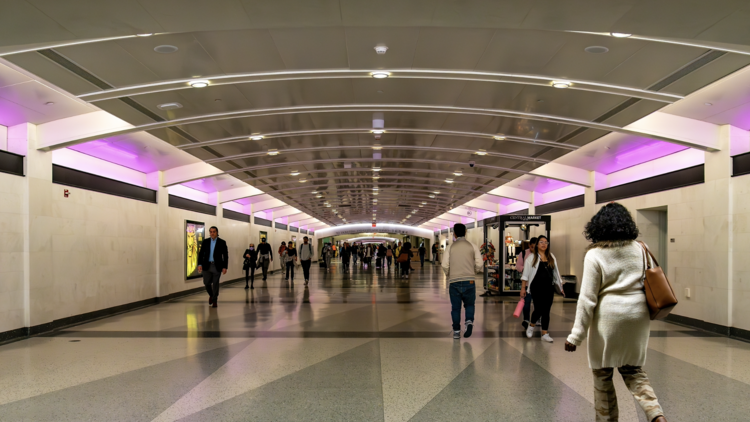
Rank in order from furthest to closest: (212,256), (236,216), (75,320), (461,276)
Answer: (236,216) < (212,256) < (75,320) < (461,276)

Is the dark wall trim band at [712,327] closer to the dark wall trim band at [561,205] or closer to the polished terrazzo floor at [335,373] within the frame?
the polished terrazzo floor at [335,373]

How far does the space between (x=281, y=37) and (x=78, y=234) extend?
7049 mm

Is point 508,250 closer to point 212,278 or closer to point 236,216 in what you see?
point 212,278

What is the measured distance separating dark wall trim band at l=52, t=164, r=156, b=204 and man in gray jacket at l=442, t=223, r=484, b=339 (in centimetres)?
756

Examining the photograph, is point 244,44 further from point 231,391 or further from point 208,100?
point 231,391

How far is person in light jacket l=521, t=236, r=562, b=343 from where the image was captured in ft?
26.4

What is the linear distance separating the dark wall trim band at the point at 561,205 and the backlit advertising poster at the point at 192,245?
1224cm

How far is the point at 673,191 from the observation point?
11.0m

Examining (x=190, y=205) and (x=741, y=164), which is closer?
(x=741, y=164)

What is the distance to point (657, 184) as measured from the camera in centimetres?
1178

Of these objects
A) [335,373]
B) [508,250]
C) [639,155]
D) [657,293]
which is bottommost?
[335,373]

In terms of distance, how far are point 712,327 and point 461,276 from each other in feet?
16.9

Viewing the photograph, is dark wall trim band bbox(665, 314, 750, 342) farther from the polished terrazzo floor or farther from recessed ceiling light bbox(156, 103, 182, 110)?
recessed ceiling light bbox(156, 103, 182, 110)

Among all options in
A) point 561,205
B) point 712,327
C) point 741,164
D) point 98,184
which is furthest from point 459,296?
point 561,205
